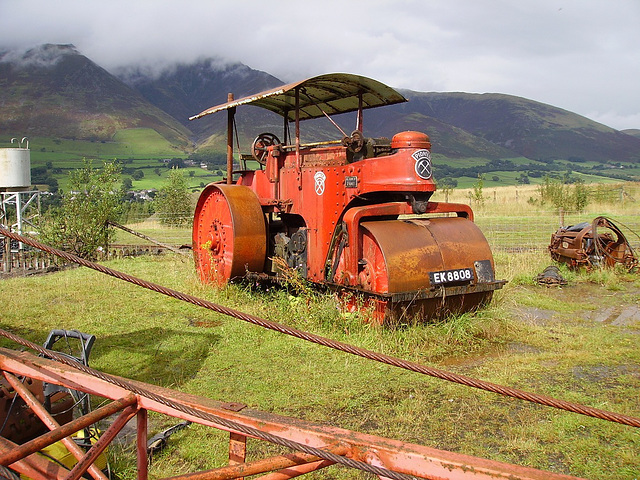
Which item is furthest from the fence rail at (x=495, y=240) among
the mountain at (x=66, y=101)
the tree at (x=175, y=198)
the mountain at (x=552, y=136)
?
the mountain at (x=552, y=136)

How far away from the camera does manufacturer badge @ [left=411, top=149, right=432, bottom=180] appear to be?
6691 mm

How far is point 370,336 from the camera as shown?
6.30m

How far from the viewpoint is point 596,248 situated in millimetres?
11109

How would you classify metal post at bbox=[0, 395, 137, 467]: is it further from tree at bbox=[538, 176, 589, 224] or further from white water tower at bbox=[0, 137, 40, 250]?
tree at bbox=[538, 176, 589, 224]

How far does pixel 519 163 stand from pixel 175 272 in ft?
432

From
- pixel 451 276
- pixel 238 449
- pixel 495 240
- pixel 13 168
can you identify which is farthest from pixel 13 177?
pixel 238 449

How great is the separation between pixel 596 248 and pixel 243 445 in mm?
10197

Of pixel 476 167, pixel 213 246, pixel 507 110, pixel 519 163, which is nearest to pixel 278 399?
→ pixel 213 246

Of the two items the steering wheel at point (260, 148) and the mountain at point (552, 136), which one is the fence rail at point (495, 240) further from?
the mountain at point (552, 136)

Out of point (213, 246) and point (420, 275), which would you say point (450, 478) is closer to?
point (420, 275)

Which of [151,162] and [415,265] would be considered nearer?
[415,265]

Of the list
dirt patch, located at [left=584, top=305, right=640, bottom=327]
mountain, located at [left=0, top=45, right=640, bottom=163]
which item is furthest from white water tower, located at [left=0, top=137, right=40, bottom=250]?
mountain, located at [left=0, top=45, right=640, bottom=163]

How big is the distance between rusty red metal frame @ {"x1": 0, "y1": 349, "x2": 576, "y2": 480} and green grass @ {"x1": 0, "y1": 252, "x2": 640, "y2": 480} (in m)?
0.97

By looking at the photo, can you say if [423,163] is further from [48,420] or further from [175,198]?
[175,198]
